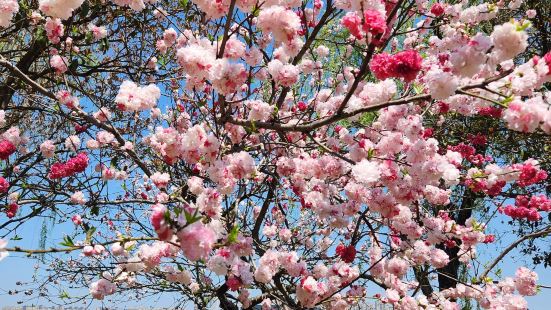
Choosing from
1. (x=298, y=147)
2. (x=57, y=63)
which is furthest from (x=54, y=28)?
(x=298, y=147)

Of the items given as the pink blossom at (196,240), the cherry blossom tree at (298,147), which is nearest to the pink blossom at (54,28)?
the cherry blossom tree at (298,147)

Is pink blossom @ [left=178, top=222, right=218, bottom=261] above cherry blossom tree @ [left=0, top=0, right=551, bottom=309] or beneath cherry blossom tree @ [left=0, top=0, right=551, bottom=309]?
beneath

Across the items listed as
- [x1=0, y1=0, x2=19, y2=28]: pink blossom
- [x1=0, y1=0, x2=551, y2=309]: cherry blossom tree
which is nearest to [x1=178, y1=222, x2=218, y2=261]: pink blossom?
[x1=0, y1=0, x2=551, y2=309]: cherry blossom tree

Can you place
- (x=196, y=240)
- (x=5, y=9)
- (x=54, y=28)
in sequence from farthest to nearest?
1. (x=54, y=28)
2. (x=5, y=9)
3. (x=196, y=240)

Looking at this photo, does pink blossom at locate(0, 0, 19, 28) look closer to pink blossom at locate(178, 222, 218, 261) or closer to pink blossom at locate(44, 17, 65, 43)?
pink blossom at locate(44, 17, 65, 43)

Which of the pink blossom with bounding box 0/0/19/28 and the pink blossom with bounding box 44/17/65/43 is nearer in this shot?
the pink blossom with bounding box 0/0/19/28

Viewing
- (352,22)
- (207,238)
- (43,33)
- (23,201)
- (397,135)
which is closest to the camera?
(207,238)

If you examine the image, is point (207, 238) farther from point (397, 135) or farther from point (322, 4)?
point (322, 4)

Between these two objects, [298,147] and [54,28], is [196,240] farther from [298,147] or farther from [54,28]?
[54,28]

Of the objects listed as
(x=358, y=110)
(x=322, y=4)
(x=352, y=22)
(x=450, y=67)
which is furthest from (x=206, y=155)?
(x=322, y=4)

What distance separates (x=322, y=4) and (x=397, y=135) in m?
1.60

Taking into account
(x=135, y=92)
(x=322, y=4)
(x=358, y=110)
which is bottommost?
(x=358, y=110)

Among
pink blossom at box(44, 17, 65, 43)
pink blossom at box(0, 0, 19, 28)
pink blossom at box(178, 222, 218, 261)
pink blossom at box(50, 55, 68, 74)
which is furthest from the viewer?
pink blossom at box(50, 55, 68, 74)

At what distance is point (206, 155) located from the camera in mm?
2793
